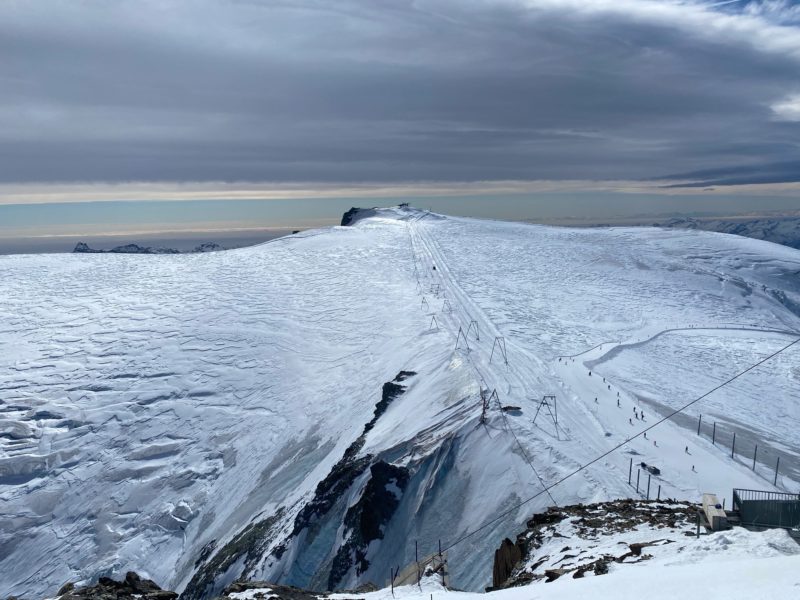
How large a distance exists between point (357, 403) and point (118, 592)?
110ft

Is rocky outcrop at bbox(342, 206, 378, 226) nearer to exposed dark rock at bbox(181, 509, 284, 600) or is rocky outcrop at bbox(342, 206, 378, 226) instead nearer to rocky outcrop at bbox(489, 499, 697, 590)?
exposed dark rock at bbox(181, 509, 284, 600)

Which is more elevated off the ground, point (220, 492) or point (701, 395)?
point (701, 395)

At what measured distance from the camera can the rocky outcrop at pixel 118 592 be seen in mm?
16212

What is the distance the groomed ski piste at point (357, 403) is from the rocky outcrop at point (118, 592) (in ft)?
41.0

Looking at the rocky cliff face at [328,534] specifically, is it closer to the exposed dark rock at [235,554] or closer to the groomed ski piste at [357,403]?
the exposed dark rock at [235,554]

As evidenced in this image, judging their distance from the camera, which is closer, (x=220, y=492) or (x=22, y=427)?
(x=220, y=492)

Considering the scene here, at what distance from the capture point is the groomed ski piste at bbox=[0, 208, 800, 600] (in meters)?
30.8

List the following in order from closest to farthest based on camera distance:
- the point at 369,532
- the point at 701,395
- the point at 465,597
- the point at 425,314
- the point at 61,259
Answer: the point at 465,597, the point at 369,532, the point at 701,395, the point at 425,314, the point at 61,259

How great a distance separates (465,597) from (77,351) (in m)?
60.0

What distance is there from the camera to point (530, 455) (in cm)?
3025

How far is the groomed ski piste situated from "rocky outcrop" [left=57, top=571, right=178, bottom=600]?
41.0 feet

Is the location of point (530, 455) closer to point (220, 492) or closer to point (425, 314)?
point (220, 492)

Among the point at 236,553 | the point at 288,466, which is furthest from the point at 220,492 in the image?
the point at 236,553

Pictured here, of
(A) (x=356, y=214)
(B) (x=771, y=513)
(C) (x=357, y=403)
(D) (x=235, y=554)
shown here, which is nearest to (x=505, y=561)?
(B) (x=771, y=513)
